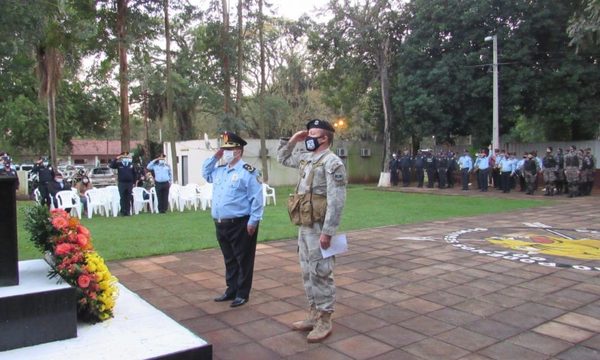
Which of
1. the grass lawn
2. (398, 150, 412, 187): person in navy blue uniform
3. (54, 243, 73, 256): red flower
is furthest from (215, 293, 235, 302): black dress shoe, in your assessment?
(398, 150, 412, 187): person in navy blue uniform

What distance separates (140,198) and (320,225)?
989 centimetres

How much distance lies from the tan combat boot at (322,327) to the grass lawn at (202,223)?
3.11 metres

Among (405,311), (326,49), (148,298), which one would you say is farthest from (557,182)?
(148,298)

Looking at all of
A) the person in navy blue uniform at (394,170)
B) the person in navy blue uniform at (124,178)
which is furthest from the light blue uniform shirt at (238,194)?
the person in navy blue uniform at (394,170)

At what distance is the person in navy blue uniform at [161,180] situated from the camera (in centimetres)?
1223

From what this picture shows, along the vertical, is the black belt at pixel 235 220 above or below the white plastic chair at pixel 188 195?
above

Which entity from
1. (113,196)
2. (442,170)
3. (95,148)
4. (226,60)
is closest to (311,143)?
(113,196)

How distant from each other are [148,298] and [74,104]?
2402 centimetres

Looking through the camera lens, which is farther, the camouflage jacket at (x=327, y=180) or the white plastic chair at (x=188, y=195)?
the white plastic chair at (x=188, y=195)

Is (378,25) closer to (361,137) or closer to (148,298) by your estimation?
(361,137)

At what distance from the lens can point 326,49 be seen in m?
23.9

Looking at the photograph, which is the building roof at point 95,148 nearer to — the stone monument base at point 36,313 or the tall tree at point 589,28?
the tall tree at point 589,28

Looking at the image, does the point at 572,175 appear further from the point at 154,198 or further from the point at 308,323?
the point at 308,323

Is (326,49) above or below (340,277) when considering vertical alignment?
above
